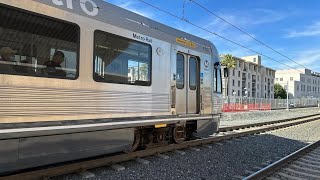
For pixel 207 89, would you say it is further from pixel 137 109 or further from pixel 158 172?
pixel 158 172

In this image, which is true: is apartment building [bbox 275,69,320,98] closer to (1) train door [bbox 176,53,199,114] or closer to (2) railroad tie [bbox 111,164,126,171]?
(1) train door [bbox 176,53,199,114]

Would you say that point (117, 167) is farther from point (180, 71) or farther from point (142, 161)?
point (180, 71)

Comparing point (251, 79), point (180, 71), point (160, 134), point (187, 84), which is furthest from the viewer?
point (251, 79)

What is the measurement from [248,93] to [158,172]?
113219mm

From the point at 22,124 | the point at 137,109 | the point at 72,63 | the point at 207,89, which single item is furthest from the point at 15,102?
the point at 207,89

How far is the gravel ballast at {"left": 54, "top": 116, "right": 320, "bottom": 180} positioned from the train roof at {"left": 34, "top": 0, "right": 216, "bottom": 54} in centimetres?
330

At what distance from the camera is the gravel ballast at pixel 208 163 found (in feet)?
24.5

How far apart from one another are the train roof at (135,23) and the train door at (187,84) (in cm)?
54

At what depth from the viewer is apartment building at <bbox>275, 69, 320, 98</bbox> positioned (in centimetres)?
13266

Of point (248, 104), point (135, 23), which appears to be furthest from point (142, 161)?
point (248, 104)

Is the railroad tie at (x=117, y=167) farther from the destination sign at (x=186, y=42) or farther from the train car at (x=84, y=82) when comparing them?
the destination sign at (x=186, y=42)

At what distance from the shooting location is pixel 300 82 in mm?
135625

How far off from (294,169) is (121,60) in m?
5.20

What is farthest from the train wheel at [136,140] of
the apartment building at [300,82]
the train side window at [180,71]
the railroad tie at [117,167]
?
the apartment building at [300,82]
